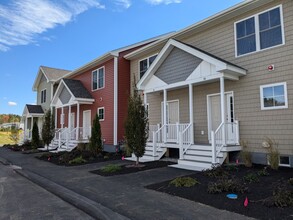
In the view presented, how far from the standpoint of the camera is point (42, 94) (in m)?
27.5

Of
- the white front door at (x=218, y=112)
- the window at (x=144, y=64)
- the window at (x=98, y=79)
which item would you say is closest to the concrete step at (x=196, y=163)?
the white front door at (x=218, y=112)

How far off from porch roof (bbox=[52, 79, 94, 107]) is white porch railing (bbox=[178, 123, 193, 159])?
31.9 ft

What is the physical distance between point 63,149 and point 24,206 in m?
12.8

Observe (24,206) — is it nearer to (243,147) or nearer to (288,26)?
(243,147)

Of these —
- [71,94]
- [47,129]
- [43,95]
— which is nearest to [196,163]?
[71,94]

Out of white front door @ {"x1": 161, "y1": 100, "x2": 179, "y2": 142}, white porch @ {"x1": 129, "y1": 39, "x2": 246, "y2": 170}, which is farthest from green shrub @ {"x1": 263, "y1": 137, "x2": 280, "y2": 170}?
white front door @ {"x1": 161, "y1": 100, "x2": 179, "y2": 142}

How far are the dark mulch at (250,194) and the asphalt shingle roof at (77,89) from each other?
41.0 ft

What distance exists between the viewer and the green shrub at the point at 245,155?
920cm

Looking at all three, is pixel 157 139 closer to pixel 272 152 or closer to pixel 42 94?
pixel 272 152

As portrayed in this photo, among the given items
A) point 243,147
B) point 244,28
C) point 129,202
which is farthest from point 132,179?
point 244,28

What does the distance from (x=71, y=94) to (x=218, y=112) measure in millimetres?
11502

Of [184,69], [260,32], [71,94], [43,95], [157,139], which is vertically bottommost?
[157,139]

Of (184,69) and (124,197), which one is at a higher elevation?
(184,69)

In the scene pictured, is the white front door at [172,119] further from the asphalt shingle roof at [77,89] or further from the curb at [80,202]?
the asphalt shingle roof at [77,89]
